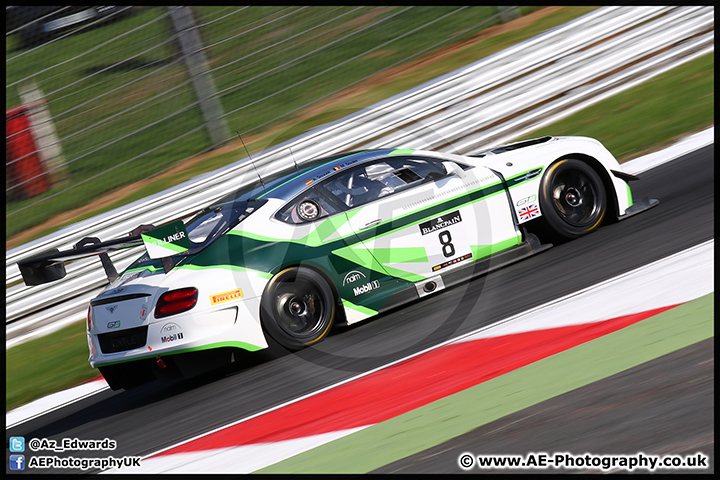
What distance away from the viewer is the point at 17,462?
15.0 feet

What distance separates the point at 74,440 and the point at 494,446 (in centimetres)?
290

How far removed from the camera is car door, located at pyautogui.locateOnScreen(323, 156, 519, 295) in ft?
18.1

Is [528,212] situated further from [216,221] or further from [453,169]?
[216,221]

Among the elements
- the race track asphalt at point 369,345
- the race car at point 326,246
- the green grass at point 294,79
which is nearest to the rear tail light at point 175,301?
the race car at point 326,246

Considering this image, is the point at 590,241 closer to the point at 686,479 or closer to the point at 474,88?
the point at 686,479

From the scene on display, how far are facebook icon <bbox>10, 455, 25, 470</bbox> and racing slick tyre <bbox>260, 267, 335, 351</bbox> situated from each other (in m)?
1.72

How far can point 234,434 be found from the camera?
4.29m

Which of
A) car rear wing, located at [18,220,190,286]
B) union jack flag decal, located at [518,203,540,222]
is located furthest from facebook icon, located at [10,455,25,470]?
union jack flag decal, located at [518,203,540,222]

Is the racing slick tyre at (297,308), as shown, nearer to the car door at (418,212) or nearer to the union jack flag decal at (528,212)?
the car door at (418,212)

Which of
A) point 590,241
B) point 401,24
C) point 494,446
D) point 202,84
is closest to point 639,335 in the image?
point 494,446

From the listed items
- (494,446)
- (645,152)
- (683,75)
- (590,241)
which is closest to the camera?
(494,446)

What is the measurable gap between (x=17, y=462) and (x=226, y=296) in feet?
5.36

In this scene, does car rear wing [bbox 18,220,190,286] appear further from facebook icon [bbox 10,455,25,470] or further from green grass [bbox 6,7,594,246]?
green grass [bbox 6,7,594,246]
